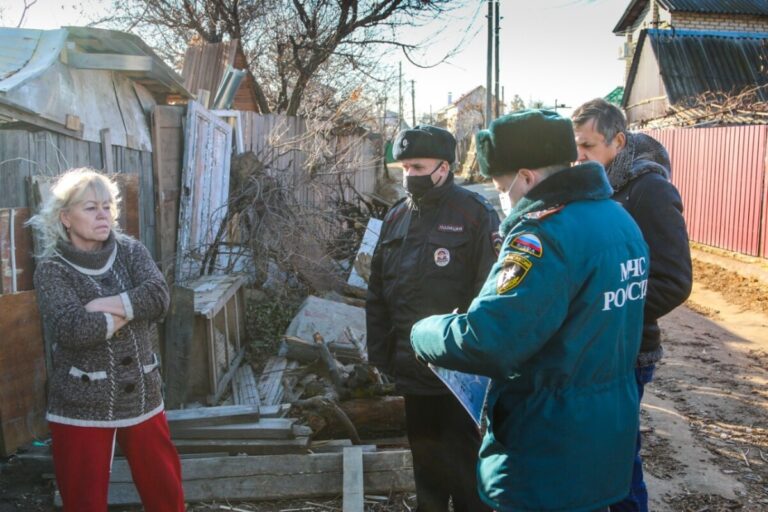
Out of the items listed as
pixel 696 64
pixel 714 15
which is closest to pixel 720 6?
pixel 714 15

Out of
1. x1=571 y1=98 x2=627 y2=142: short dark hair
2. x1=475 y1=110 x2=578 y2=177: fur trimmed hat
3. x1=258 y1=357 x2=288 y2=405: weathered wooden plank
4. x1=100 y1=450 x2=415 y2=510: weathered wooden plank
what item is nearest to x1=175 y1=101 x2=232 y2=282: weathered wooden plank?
x1=258 y1=357 x2=288 y2=405: weathered wooden plank

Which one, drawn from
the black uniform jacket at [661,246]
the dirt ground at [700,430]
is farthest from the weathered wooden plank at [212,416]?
the black uniform jacket at [661,246]

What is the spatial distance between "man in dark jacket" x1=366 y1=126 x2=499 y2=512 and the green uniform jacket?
1.05 metres

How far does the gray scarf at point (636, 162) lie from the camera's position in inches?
118

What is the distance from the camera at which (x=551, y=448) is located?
74.6 inches

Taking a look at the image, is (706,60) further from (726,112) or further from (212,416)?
(212,416)

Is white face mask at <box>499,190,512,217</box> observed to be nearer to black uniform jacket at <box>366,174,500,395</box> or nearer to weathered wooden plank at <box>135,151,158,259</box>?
black uniform jacket at <box>366,174,500,395</box>

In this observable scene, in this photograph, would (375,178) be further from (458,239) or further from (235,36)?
(458,239)

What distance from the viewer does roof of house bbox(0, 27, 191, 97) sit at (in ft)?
14.9

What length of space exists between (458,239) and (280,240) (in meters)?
3.56

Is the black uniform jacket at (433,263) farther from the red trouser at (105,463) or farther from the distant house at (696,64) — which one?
the distant house at (696,64)

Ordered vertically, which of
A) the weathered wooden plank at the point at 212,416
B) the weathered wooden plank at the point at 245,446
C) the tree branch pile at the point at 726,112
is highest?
the tree branch pile at the point at 726,112

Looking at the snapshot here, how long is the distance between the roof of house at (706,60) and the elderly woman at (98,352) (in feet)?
71.8

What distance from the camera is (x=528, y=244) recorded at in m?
1.83
